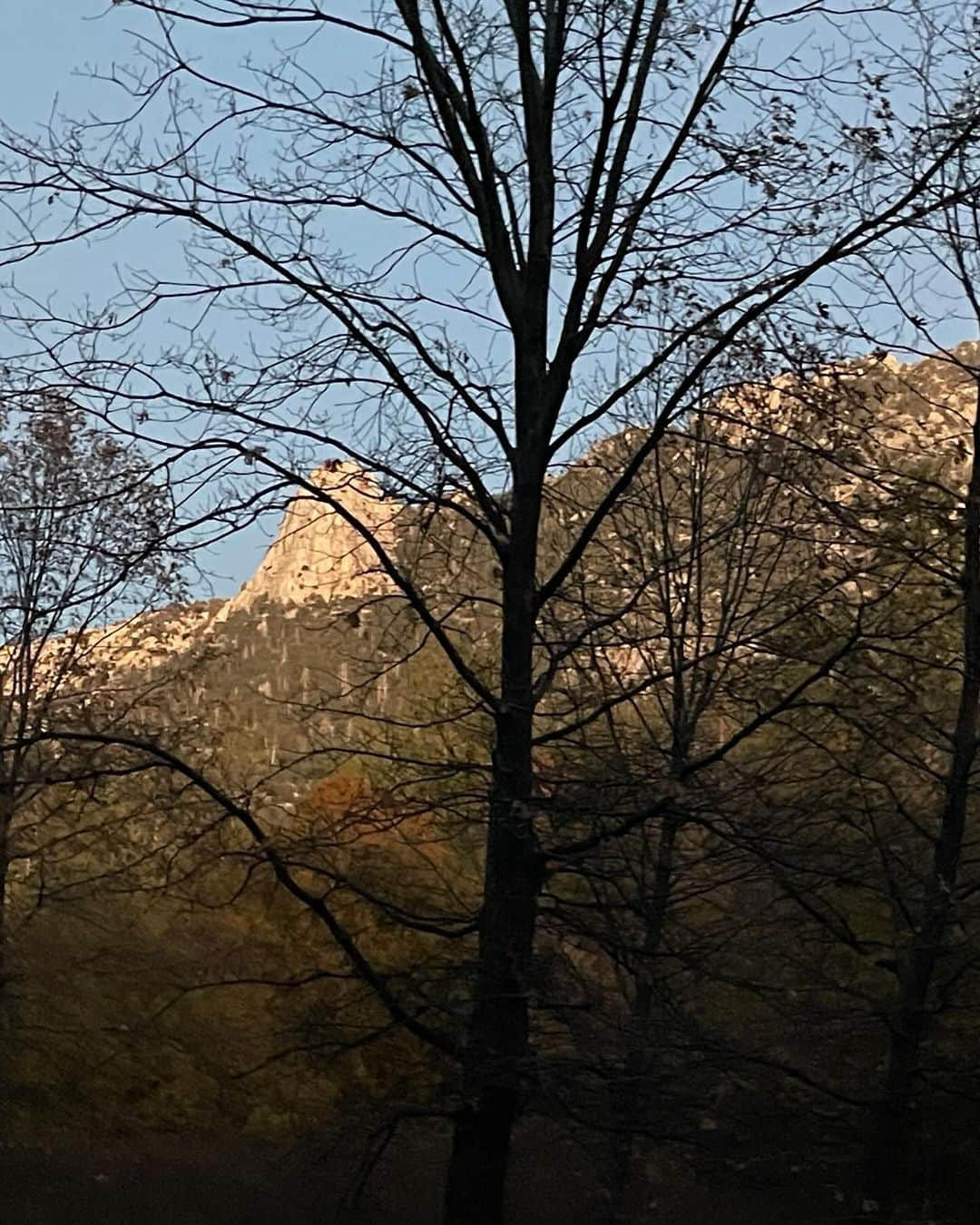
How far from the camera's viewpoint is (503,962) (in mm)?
8398

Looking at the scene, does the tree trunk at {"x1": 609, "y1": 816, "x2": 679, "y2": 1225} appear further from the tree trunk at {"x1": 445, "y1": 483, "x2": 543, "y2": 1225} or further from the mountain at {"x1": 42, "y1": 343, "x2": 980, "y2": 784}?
the mountain at {"x1": 42, "y1": 343, "x2": 980, "y2": 784}

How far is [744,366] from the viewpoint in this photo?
916 centimetres

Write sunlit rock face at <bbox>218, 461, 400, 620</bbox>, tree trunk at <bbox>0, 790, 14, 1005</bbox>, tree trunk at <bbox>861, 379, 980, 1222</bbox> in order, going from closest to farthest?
1. sunlit rock face at <bbox>218, 461, 400, 620</bbox>
2. tree trunk at <bbox>861, 379, 980, 1222</bbox>
3. tree trunk at <bbox>0, 790, 14, 1005</bbox>

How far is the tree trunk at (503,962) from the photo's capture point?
8.31 metres

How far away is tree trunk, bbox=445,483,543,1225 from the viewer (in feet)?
27.3

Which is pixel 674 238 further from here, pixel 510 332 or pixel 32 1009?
pixel 32 1009

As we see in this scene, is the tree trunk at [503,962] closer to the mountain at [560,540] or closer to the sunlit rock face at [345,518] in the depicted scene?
the mountain at [560,540]

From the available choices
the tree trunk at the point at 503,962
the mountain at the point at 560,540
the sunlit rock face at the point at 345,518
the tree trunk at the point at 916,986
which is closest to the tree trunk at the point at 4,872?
the mountain at the point at 560,540

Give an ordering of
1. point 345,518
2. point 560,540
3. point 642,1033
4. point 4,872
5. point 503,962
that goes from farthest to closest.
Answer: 1. point 4,872
2. point 560,540
3. point 345,518
4. point 642,1033
5. point 503,962

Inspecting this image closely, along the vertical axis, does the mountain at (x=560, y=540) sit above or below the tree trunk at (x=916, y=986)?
above

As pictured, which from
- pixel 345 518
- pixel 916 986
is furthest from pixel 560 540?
pixel 345 518

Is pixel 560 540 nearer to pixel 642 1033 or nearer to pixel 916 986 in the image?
pixel 916 986

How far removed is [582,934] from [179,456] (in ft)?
10.9

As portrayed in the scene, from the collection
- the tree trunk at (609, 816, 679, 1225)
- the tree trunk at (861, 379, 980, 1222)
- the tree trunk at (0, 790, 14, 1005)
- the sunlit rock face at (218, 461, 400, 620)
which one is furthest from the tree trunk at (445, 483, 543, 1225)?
the tree trunk at (0, 790, 14, 1005)
